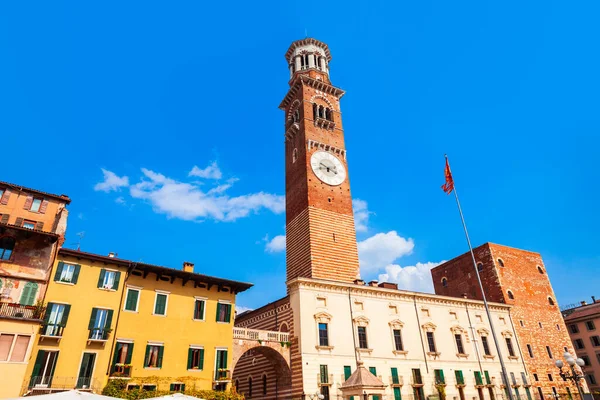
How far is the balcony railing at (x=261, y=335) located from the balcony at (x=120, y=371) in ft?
23.8

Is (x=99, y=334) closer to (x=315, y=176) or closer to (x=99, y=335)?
(x=99, y=335)

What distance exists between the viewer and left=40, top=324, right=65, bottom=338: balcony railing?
2231 cm

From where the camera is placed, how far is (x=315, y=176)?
1734 inches

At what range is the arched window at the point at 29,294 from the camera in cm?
2254

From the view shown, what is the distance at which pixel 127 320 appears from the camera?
82.4ft

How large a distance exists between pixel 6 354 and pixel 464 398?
3348cm

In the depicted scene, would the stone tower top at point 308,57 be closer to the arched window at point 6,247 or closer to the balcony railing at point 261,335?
the balcony railing at point 261,335

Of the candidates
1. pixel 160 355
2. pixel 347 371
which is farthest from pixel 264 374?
pixel 160 355

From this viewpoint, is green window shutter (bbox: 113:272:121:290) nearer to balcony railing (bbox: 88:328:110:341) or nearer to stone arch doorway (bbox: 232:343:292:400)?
balcony railing (bbox: 88:328:110:341)

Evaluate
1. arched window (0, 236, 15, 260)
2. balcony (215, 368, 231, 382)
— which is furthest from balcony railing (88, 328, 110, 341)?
balcony (215, 368, 231, 382)

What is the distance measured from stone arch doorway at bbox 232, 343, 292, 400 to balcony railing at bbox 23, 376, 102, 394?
8.74 metres

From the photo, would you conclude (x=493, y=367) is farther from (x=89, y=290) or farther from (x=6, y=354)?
(x=6, y=354)

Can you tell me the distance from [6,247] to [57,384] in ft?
27.5

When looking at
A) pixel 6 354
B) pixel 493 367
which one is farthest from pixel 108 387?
pixel 493 367
